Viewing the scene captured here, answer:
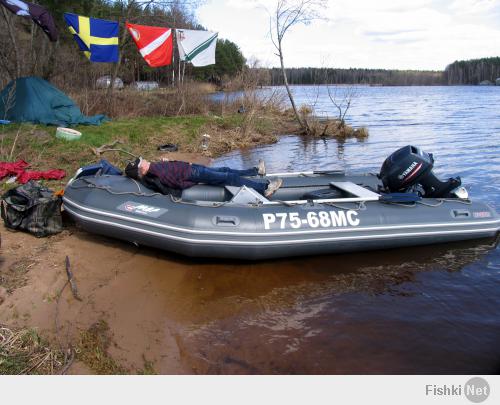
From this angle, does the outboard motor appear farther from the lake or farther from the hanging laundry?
the hanging laundry

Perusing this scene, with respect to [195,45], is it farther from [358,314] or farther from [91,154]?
[358,314]

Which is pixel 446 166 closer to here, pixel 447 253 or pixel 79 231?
pixel 447 253

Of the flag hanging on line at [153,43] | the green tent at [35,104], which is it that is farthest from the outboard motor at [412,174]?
the flag hanging on line at [153,43]

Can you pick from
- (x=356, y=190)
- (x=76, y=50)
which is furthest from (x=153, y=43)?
(x=356, y=190)

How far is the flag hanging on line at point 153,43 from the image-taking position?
11.4 meters

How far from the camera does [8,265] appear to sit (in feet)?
13.9

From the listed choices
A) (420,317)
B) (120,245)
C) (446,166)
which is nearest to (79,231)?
(120,245)

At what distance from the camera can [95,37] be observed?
9953 mm

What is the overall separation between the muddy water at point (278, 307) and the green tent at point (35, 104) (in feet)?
20.5

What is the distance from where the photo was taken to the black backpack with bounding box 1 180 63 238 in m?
4.89

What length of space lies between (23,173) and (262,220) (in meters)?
4.26

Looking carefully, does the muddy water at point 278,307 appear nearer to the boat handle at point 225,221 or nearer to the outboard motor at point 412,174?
the boat handle at point 225,221

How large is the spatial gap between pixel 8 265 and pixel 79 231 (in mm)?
1070

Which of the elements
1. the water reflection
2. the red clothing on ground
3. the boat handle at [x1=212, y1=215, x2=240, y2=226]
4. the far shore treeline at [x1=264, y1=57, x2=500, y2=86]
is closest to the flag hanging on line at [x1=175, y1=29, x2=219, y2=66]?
the red clothing on ground
